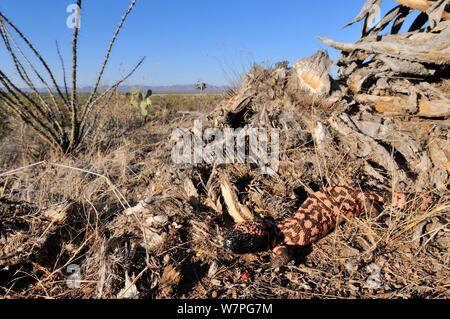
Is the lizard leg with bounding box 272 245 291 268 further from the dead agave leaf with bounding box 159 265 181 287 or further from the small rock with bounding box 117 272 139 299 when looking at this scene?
the small rock with bounding box 117 272 139 299

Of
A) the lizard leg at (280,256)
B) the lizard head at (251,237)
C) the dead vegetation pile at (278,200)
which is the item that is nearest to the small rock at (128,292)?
the dead vegetation pile at (278,200)

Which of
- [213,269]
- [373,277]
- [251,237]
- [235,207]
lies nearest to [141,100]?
[235,207]

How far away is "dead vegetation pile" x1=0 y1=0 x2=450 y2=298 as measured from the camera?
80.0 inches

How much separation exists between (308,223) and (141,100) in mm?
5893

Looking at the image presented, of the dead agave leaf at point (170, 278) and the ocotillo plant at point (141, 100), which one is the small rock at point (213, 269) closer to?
the dead agave leaf at point (170, 278)

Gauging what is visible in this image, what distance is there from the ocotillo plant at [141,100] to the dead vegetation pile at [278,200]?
2.62 m

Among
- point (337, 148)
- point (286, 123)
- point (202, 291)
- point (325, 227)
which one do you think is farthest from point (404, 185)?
point (202, 291)

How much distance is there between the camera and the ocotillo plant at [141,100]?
269 inches

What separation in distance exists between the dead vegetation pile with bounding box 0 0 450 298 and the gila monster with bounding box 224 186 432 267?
0.11 metres

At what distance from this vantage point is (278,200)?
287 cm

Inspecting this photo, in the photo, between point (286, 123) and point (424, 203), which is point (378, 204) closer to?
point (424, 203)

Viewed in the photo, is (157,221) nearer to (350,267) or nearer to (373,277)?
(350,267)

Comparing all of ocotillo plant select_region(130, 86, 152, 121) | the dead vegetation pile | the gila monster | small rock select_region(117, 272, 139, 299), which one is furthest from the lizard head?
ocotillo plant select_region(130, 86, 152, 121)
